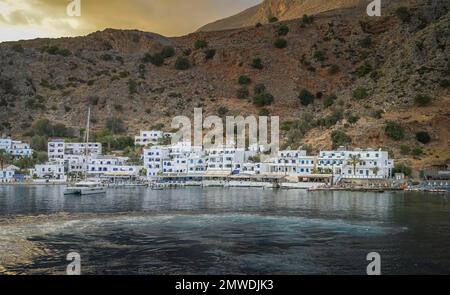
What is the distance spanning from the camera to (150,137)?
10500 centimetres

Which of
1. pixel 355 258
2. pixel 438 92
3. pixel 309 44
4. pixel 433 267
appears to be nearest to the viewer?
pixel 433 267

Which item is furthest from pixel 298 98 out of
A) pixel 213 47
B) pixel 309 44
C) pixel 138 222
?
pixel 138 222

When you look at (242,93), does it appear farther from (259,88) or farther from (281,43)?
(281,43)

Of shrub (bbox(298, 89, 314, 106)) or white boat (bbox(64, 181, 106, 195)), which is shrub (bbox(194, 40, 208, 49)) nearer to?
shrub (bbox(298, 89, 314, 106))

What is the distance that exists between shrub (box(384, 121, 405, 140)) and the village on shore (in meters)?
5.44

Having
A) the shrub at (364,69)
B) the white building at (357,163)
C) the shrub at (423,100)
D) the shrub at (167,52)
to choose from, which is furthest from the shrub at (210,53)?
the white building at (357,163)

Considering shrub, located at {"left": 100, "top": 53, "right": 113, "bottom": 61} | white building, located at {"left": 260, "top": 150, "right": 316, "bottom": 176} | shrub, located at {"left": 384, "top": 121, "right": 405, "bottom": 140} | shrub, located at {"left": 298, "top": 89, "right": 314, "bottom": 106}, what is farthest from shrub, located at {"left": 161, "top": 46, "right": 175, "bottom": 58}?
shrub, located at {"left": 384, "top": 121, "right": 405, "bottom": 140}

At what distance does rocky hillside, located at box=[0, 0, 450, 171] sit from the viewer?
9294 centimetres

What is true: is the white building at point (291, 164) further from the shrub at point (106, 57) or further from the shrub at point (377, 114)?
the shrub at point (106, 57)

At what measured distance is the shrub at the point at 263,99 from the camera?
404 feet

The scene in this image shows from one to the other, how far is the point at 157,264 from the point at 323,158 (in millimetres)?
62362

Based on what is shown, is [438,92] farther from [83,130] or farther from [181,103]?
[83,130]

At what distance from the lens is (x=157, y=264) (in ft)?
80.5

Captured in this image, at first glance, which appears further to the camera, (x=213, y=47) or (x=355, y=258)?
(x=213, y=47)
